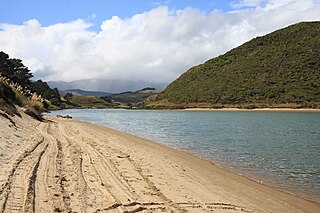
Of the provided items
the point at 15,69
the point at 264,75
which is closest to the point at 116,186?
the point at 15,69

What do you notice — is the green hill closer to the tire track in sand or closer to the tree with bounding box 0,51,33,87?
the tree with bounding box 0,51,33,87

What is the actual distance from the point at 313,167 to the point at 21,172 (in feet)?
36.5

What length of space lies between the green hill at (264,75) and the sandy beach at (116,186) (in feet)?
260

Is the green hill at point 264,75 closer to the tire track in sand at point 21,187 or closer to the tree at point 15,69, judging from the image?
the tree at point 15,69

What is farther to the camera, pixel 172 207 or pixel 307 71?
pixel 307 71

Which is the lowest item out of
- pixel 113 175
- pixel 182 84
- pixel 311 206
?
pixel 311 206

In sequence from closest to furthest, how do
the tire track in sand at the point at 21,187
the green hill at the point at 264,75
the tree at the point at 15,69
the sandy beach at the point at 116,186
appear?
the tire track in sand at the point at 21,187 < the sandy beach at the point at 116,186 < the tree at the point at 15,69 < the green hill at the point at 264,75

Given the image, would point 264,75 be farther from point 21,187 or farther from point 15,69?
point 21,187

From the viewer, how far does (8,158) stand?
376 inches

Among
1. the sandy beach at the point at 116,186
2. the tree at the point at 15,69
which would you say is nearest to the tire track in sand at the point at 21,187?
the sandy beach at the point at 116,186

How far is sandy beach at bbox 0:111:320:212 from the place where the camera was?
671 cm

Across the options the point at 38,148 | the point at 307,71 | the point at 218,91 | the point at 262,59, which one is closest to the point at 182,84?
the point at 218,91

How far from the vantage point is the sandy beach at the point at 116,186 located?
671 centimetres

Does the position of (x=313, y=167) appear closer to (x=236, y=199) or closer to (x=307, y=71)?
(x=236, y=199)
